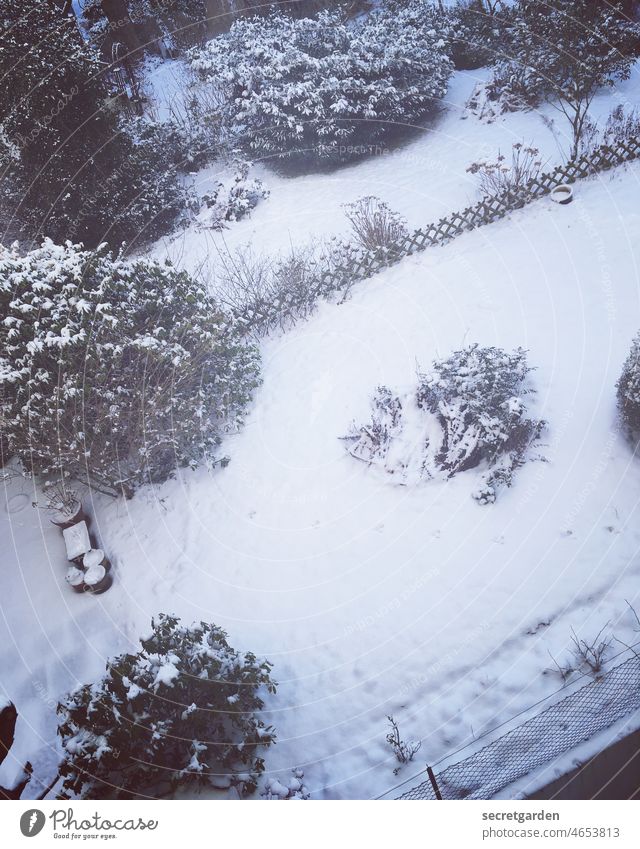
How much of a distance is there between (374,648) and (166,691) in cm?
246

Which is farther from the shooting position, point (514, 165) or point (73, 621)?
point (514, 165)

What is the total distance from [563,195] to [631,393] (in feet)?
21.0

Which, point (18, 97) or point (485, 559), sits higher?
point (18, 97)

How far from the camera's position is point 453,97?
15305 mm

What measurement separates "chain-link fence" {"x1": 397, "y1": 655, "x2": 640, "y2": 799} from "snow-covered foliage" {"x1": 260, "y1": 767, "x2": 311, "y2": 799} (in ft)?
3.59

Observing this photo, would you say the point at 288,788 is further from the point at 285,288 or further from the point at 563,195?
the point at 563,195

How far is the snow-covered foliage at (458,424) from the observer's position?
7008mm

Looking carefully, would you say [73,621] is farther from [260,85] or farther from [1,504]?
[260,85]

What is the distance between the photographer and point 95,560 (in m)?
7.35

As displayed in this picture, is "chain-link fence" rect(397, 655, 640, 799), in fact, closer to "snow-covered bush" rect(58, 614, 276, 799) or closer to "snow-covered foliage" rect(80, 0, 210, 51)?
"snow-covered bush" rect(58, 614, 276, 799)

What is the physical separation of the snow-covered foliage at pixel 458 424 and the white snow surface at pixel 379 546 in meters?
0.23

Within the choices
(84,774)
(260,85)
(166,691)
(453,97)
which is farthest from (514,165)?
(84,774)
